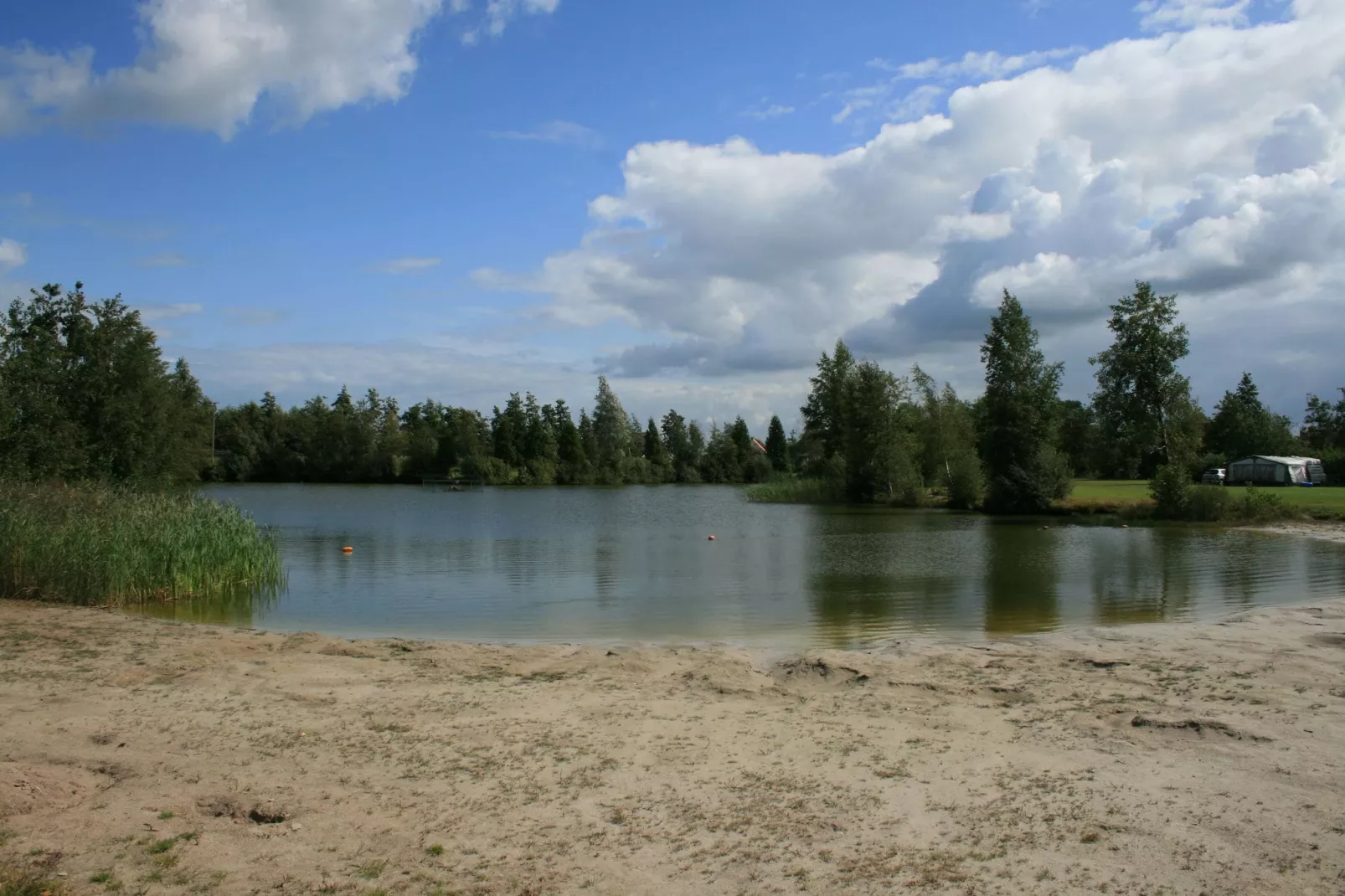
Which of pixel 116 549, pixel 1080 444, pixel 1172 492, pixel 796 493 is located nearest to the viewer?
pixel 116 549

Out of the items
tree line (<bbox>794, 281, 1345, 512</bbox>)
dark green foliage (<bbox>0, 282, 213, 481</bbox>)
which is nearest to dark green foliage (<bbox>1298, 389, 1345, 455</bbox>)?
tree line (<bbox>794, 281, 1345, 512</bbox>)

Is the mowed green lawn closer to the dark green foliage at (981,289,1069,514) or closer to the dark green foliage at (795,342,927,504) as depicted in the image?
the dark green foliage at (981,289,1069,514)

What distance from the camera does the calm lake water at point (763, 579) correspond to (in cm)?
1566

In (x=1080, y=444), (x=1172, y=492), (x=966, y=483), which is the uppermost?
(x=1080, y=444)

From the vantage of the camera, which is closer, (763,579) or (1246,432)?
(763,579)

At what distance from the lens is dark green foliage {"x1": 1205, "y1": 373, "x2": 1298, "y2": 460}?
76188 millimetres

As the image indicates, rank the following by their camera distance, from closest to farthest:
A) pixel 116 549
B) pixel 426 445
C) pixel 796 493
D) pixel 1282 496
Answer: pixel 116 549 < pixel 1282 496 < pixel 796 493 < pixel 426 445

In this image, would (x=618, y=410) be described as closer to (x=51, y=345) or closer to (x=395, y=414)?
(x=395, y=414)

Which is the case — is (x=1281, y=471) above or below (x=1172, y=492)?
above

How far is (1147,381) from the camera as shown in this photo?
46531 mm

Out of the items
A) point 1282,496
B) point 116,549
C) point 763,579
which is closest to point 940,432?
point 1282,496

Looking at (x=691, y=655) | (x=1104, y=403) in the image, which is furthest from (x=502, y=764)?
(x=1104, y=403)

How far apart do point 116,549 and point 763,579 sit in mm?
13641

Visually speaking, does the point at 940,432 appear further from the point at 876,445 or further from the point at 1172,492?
the point at 1172,492
